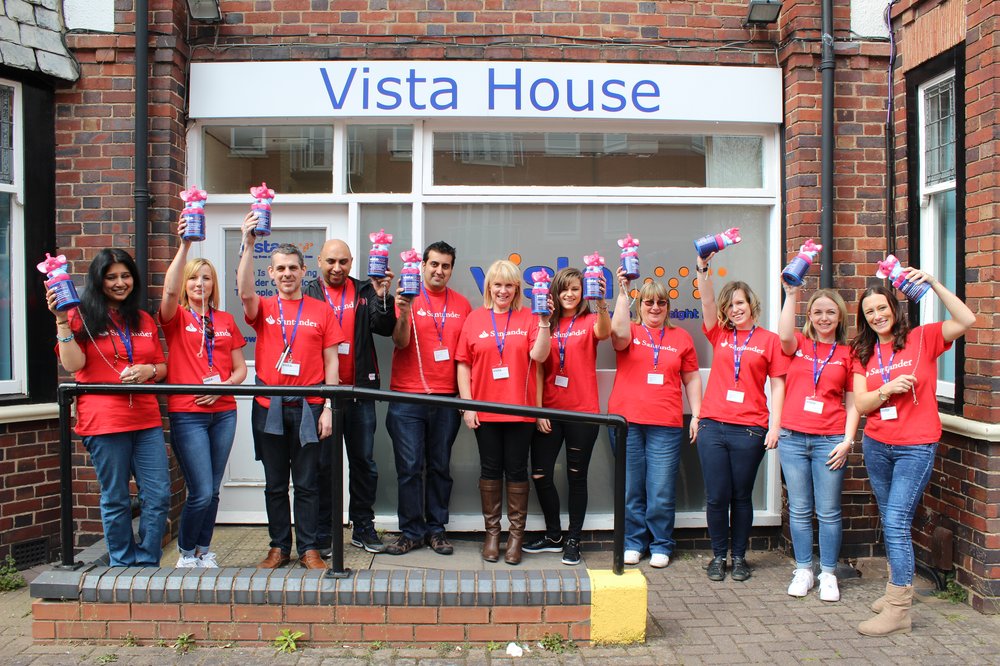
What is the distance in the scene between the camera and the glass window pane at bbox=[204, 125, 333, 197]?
218 inches

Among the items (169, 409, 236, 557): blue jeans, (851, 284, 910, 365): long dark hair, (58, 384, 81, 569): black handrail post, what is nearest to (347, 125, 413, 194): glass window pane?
(169, 409, 236, 557): blue jeans

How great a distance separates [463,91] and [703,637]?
12.1ft

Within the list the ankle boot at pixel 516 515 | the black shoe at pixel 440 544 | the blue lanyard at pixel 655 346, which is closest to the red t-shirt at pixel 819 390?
the blue lanyard at pixel 655 346

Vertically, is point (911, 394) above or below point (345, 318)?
below

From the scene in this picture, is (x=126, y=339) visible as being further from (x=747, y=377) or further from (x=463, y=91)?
(x=747, y=377)

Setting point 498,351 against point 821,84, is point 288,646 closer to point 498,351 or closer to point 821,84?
point 498,351

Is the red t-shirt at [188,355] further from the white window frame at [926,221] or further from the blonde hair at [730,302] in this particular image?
the white window frame at [926,221]

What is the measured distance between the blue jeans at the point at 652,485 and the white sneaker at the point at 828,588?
983 mm

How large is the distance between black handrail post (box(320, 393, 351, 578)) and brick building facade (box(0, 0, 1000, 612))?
223cm

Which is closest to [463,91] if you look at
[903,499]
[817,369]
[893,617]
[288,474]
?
[288,474]

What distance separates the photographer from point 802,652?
3805mm

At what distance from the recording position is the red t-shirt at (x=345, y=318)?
4766 millimetres

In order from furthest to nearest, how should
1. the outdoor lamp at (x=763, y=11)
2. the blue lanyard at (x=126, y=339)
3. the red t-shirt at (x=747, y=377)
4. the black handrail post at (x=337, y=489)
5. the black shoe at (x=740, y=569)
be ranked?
the outdoor lamp at (x=763, y=11), the black shoe at (x=740, y=569), the red t-shirt at (x=747, y=377), the blue lanyard at (x=126, y=339), the black handrail post at (x=337, y=489)

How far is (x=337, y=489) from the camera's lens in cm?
374
